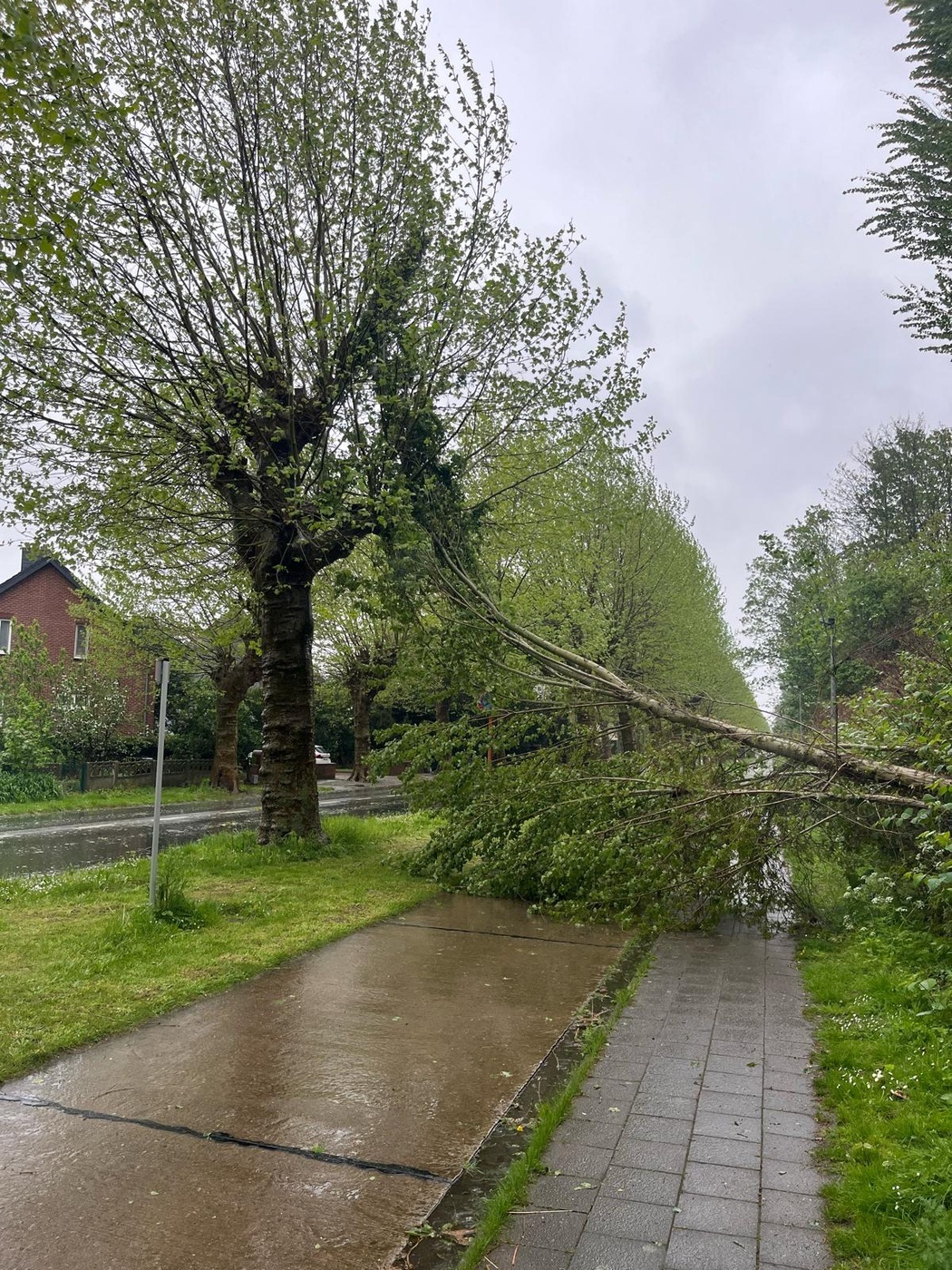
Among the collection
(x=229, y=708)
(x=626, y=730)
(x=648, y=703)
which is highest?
(x=229, y=708)

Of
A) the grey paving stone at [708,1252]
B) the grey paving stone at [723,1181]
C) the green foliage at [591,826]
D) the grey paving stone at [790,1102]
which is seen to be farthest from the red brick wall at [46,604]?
the grey paving stone at [708,1252]

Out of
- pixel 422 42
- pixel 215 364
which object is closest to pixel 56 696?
pixel 215 364

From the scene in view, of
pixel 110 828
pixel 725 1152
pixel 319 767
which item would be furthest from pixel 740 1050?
pixel 319 767

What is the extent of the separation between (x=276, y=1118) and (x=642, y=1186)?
1.60m

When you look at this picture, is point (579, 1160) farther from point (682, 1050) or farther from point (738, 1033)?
point (738, 1033)

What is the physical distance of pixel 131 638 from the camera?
22953mm

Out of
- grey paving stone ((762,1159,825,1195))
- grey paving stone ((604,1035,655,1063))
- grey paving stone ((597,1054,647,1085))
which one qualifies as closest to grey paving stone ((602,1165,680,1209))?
grey paving stone ((762,1159,825,1195))

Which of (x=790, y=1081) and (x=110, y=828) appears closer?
(x=790, y=1081)

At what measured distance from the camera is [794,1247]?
302 cm

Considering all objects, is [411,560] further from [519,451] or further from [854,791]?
[854,791]

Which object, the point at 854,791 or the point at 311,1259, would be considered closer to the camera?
the point at 311,1259

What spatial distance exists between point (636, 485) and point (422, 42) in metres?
14.3

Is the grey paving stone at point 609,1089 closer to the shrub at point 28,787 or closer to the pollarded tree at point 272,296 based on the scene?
the pollarded tree at point 272,296

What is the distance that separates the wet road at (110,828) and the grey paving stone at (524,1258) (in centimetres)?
807
